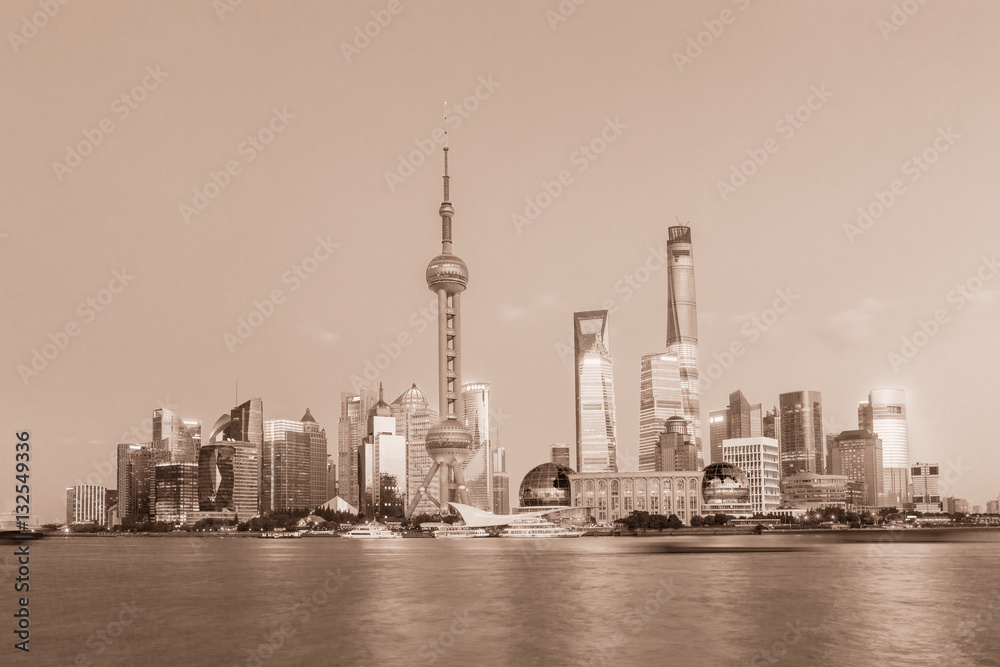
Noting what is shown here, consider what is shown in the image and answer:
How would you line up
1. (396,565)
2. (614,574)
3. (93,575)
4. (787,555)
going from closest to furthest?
(614,574) → (93,575) → (396,565) → (787,555)

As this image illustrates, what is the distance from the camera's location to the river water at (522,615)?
184 feet

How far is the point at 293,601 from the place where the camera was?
8394cm

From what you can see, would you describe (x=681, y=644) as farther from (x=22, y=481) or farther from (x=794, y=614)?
(x=22, y=481)

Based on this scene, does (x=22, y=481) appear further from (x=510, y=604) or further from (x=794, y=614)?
(x=794, y=614)

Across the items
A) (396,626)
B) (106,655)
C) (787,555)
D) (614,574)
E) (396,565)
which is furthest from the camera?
(787,555)

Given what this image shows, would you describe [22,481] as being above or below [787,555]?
above

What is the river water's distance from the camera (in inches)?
2210

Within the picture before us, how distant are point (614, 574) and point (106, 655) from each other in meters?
66.1

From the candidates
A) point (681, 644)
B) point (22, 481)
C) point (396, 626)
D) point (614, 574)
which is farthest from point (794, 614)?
point (22, 481)

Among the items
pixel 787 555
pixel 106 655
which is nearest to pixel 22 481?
pixel 106 655

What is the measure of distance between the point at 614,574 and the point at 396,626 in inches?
1887

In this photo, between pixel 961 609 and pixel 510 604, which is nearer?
pixel 961 609

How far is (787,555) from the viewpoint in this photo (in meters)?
149

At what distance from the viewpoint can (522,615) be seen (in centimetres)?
7319
